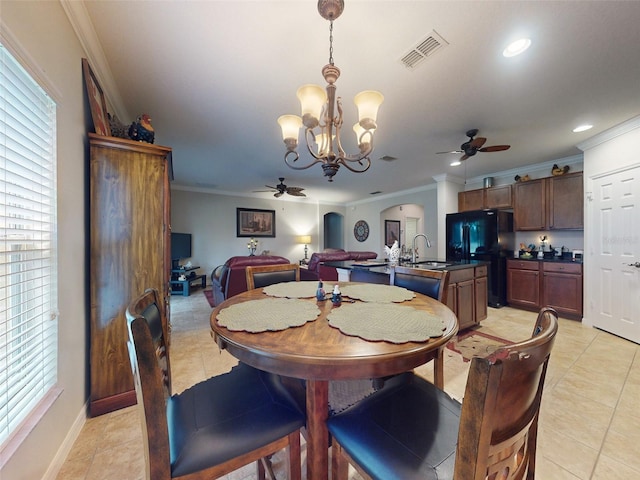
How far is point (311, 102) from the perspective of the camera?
60.7 inches

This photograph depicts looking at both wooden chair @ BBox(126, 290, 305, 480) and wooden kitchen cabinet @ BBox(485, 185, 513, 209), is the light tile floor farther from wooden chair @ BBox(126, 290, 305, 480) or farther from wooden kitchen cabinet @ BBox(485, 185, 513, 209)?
wooden kitchen cabinet @ BBox(485, 185, 513, 209)

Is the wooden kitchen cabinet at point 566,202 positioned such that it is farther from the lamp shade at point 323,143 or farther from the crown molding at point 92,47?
the crown molding at point 92,47

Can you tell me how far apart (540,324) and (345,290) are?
1060mm

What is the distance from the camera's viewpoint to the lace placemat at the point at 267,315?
41.3 inches

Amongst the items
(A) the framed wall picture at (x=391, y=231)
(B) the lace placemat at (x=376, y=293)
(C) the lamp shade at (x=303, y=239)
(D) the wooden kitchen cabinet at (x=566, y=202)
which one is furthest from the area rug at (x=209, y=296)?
(D) the wooden kitchen cabinet at (x=566, y=202)

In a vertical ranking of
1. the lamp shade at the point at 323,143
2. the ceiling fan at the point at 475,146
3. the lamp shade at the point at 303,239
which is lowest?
the lamp shade at the point at 303,239

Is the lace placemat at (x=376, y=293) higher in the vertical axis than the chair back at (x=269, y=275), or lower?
lower

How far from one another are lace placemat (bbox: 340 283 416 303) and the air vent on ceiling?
5.41 ft

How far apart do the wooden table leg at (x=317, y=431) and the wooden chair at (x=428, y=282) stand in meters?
0.58

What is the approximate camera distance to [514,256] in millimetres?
4582

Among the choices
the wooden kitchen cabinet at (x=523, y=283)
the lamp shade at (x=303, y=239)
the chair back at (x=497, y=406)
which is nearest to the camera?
the chair back at (x=497, y=406)

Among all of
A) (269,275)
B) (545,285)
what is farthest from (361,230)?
(269,275)

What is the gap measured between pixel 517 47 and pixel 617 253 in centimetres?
292

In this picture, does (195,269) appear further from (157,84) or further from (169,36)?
(169,36)
